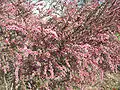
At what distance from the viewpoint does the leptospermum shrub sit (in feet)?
11.3

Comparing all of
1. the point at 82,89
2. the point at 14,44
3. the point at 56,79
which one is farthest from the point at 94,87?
the point at 14,44

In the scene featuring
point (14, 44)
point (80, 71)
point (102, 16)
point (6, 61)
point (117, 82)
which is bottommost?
point (117, 82)

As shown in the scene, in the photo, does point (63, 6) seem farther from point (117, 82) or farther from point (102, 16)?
point (117, 82)

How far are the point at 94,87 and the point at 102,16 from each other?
1.45 meters

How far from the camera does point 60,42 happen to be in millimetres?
3586

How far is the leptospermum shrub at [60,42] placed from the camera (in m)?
3.45

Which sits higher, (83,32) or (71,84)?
(83,32)

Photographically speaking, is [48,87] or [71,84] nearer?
[48,87]

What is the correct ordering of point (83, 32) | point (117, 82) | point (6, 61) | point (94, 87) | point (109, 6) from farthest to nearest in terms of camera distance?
point (117, 82)
point (94, 87)
point (109, 6)
point (83, 32)
point (6, 61)

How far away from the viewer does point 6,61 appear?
3.55 meters

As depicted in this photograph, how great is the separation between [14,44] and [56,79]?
0.78 m

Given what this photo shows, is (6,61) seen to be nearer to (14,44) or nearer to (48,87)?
(14,44)

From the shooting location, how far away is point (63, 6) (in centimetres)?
400

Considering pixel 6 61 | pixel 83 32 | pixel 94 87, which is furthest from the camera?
pixel 94 87
